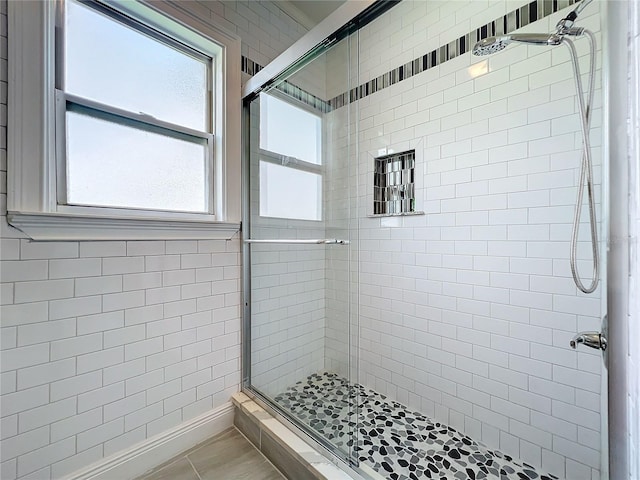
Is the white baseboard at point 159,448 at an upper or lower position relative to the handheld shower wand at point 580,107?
lower

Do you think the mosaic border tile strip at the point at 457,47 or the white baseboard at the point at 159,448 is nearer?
the white baseboard at the point at 159,448

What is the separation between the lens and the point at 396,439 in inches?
61.2

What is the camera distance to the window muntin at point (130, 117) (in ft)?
3.96

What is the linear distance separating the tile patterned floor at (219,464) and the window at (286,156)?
133 centimetres

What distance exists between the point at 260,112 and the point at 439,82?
3.82ft

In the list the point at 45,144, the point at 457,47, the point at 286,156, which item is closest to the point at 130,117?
the point at 45,144

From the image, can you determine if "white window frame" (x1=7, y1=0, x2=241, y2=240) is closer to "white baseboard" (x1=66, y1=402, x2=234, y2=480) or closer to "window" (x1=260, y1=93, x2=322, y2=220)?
"window" (x1=260, y1=93, x2=322, y2=220)

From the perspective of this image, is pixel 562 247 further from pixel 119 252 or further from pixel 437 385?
pixel 119 252

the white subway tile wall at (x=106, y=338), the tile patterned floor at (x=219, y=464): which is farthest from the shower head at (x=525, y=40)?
the tile patterned floor at (x=219, y=464)

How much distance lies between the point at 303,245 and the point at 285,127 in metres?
0.79

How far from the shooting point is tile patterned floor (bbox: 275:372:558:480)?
52.5 inches

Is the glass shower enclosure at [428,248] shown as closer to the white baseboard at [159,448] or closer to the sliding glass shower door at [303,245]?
the sliding glass shower door at [303,245]

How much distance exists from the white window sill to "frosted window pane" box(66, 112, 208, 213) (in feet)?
0.46

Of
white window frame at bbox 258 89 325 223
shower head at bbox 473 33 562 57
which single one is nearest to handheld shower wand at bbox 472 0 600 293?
shower head at bbox 473 33 562 57
